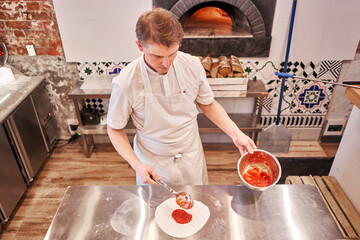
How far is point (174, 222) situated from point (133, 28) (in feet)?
6.52

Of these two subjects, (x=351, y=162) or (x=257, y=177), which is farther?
(x=351, y=162)

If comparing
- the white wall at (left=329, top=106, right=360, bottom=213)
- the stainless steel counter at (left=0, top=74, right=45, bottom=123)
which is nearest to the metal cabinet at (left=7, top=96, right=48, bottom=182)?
the stainless steel counter at (left=0, top=74, right=45, bottom=123)

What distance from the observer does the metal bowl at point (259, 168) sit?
145 centimetres

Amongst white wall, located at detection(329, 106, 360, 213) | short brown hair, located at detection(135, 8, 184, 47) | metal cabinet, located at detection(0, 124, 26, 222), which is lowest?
metal cabinet, located at detection(0, 124, 26, 222)

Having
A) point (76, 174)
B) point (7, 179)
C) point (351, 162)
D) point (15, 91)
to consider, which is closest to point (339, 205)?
point (351, 162)

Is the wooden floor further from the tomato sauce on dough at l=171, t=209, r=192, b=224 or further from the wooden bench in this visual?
the tomato sauce on dough at l=171, t=209, r=192, b=224

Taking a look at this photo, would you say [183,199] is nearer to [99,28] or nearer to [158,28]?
[158,28]

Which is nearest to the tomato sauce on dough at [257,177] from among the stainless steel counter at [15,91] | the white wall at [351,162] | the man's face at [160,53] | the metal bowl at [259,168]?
the metal bowl at [259,168]

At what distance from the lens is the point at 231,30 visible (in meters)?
2.99

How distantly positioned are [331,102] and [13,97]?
323 cm

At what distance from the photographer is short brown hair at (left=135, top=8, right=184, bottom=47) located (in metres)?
1.17

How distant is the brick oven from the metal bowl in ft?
5.23

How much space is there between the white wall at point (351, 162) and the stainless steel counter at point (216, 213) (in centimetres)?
59

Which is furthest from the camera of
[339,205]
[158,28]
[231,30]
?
[231,30]
